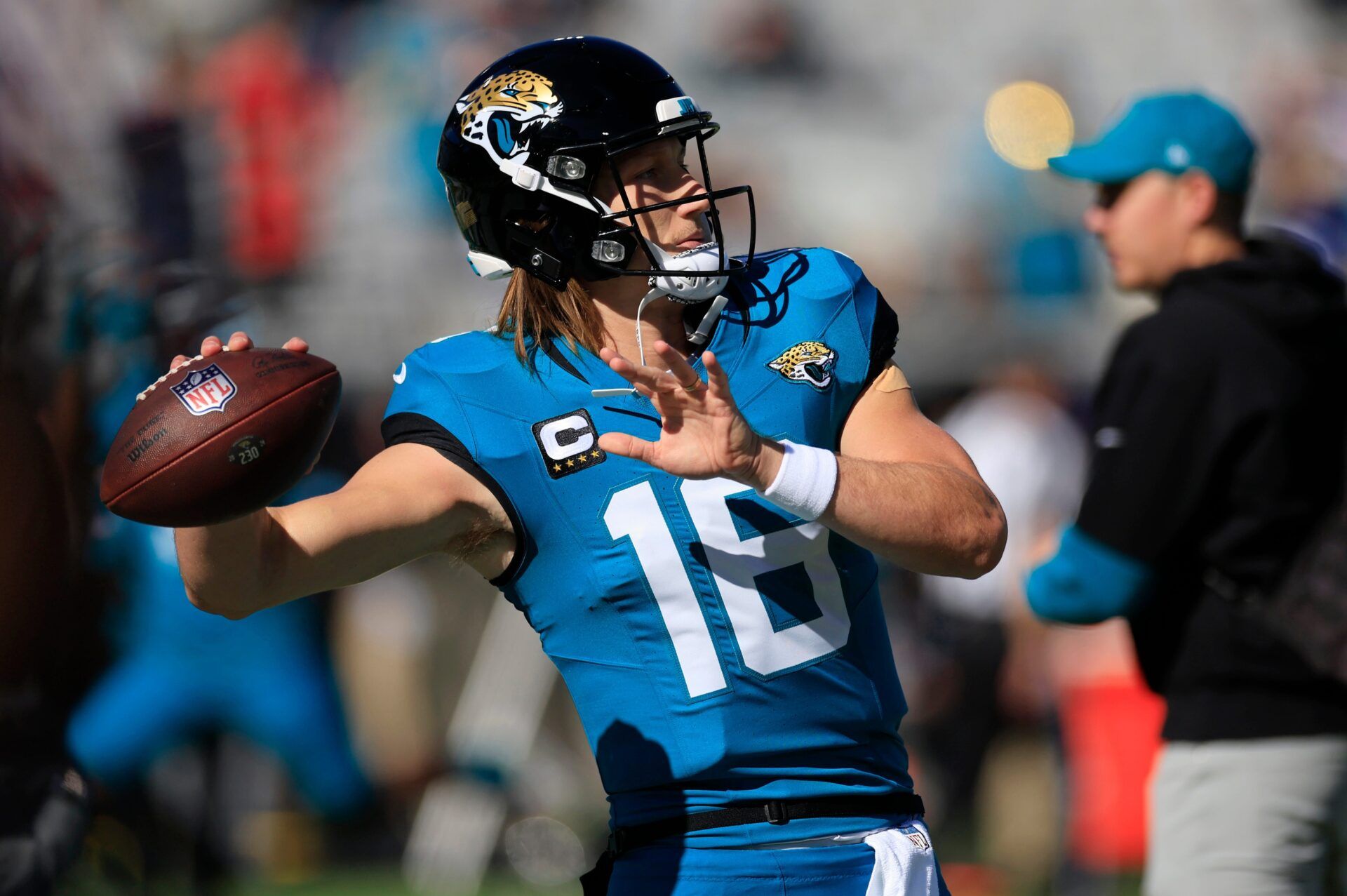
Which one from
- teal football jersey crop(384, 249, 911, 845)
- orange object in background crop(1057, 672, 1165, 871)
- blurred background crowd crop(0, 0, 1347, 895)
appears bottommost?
orange object in background crop(1057, 672, 1165, 871)

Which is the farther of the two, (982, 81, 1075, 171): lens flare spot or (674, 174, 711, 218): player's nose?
(982, 81, 1075, 171): lens flare spot

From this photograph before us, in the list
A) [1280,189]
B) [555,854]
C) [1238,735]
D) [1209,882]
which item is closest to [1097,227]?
[1238,735]

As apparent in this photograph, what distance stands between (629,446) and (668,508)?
0.76 ft

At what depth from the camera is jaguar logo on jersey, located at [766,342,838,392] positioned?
7.47 feet

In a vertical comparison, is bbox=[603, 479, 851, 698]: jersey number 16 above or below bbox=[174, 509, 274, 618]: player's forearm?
below

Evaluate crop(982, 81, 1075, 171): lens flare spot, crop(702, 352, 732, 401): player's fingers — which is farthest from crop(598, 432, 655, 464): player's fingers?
crop(982, 81, 1075, 171): lens flare spot

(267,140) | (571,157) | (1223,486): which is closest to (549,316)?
(571,157)

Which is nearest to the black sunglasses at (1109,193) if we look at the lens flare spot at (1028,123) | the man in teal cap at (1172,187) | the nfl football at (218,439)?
the man in teal cap at (1172,187)

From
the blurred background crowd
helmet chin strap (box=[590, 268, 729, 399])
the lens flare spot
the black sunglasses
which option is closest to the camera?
helmet chin strap (box=[590, 268, 729, 399])

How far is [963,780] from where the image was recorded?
644cm

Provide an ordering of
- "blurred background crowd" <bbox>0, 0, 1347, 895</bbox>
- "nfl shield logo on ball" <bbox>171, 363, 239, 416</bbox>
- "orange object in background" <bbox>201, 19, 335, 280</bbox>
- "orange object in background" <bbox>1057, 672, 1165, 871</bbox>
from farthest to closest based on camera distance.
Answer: "orange object in background" <bbox>201, 19, 335, 280</bbox> < "orange object in background" <bbox>1057, 672, 1165, 871</bbox> < "blurred background crowd" <bbox>0, 0, 1347, 895</bbox> < "nfl shield logo on ball" <bbox>171, 363, 239, 416</bbox>

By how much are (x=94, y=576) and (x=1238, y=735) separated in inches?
A: 137

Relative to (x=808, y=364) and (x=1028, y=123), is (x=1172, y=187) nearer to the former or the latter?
(x=808, y=364)

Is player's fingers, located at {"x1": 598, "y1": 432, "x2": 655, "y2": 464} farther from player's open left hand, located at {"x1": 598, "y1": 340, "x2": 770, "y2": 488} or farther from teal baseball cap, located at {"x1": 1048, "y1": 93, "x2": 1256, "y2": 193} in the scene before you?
teal baseball cap, located at {"x1": 1048, "y1": 93, "x2": 1256, "y2": 193}
